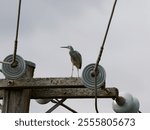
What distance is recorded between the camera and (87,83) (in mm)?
15852

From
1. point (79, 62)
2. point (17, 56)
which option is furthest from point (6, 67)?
point (79, 62)

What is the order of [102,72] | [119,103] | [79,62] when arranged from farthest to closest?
[79,62] < [119,103] < [102,72]

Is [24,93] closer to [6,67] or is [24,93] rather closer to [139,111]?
Result: [6,67]

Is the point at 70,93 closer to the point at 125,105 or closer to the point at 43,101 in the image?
the point at 125,105

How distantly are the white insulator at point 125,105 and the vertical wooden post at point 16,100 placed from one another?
4.14 ft

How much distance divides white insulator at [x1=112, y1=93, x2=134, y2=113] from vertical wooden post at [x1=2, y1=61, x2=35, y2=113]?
1.26 m

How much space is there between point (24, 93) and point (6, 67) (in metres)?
0.59

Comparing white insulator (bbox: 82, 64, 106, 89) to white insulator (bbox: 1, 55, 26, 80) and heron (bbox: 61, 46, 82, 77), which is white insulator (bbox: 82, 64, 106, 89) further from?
heron (bbox: 61, 46, 82, 77)

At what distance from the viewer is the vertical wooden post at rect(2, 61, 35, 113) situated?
1639cm

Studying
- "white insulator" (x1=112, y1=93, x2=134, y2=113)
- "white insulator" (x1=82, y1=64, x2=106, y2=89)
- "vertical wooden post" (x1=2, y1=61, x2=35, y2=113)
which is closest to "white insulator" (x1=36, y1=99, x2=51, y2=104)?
"vertical wooden post" (x1=2, y1=61, x2=35, y2=113)

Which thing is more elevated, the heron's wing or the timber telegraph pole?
the heron's wing

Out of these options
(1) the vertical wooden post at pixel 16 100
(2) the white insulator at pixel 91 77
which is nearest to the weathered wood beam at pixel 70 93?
(1) the vertical wooden post at pixel 16 100

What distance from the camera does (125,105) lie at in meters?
16.9

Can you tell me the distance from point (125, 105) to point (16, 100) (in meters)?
1.60
